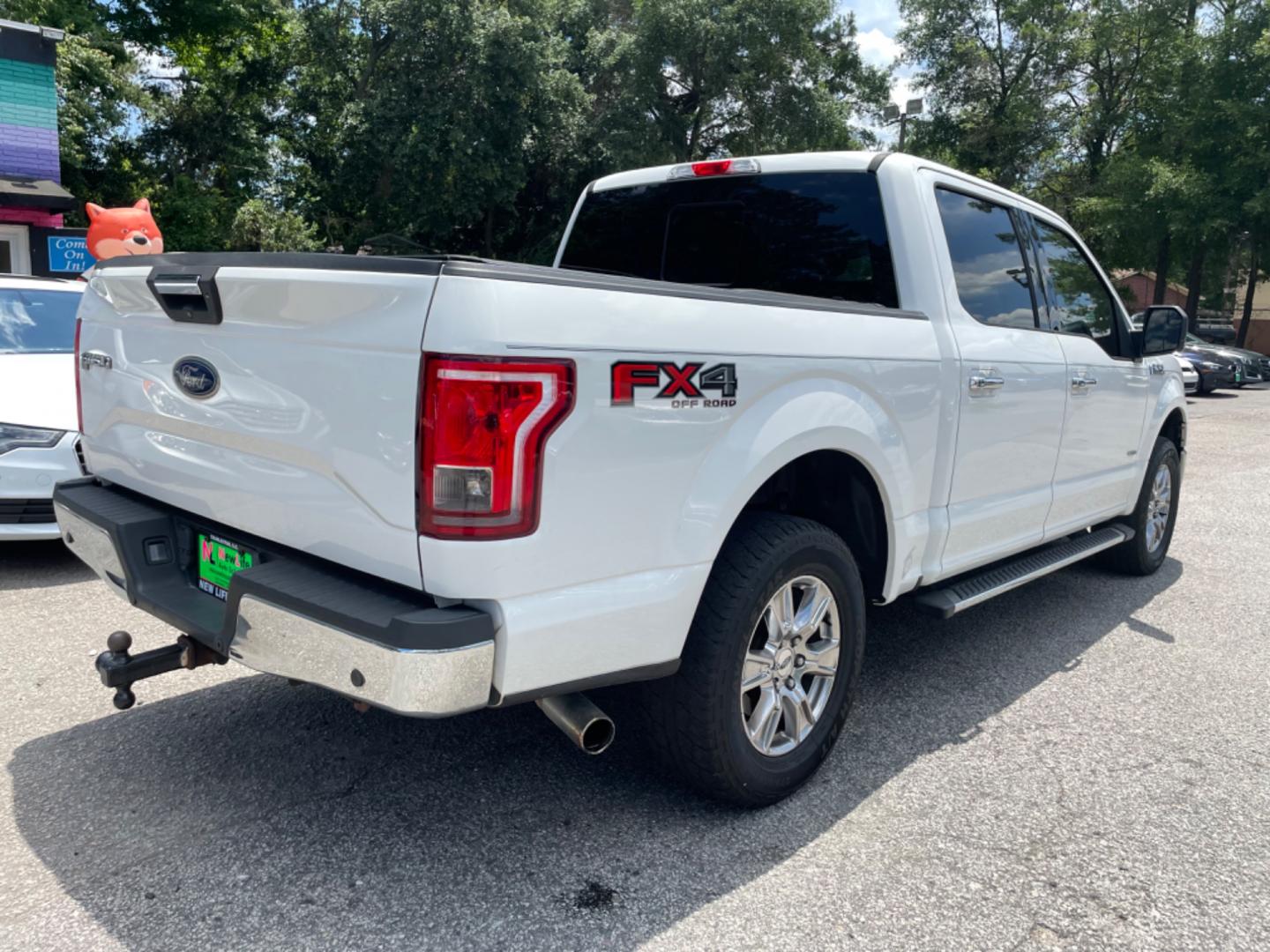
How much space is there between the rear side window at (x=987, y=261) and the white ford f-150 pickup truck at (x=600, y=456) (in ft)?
0.06

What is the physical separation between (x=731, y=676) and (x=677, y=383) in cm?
82

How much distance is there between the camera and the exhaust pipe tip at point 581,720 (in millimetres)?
2434

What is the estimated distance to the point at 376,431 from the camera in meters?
2.20

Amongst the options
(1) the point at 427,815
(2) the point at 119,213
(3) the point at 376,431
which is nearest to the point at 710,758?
(1) the point at 427,815

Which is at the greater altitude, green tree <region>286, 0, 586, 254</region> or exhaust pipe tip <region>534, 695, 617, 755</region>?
green tree <region>286, 0, 586, 254</region>

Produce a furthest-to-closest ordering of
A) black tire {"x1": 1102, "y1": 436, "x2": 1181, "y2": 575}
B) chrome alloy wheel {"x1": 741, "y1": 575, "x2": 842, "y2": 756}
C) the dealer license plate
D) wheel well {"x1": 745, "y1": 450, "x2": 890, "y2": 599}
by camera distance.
Result: black tire {"x1": 1102, "y1": 436, "x2": 1181, "y2": 575}, wheel well {"x1": 745, "y1": 450, "x2": 890, "y2": 599}, chrome alloy wheel {"x1": 741, "y1": 575, "x2": 842, "y2": 756}, the dealer license plate

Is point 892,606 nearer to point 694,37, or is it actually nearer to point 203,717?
point 203,717

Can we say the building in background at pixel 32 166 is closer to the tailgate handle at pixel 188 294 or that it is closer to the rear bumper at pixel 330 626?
the tailgate handle at pixel 188 294

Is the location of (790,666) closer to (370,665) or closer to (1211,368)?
(370,665)

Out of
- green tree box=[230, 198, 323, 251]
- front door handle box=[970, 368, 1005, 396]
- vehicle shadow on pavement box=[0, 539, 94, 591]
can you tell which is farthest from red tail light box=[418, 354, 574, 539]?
green tree box=[230, 198, 323, 251]

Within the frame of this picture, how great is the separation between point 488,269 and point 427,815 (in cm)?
164

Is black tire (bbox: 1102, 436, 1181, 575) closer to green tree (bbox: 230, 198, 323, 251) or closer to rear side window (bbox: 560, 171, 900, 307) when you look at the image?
rear side window (bbox: 560, 171, 900, 307)

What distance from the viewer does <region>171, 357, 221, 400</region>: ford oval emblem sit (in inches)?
→ 104

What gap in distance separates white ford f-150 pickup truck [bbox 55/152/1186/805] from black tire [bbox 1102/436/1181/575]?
1.86 metres
